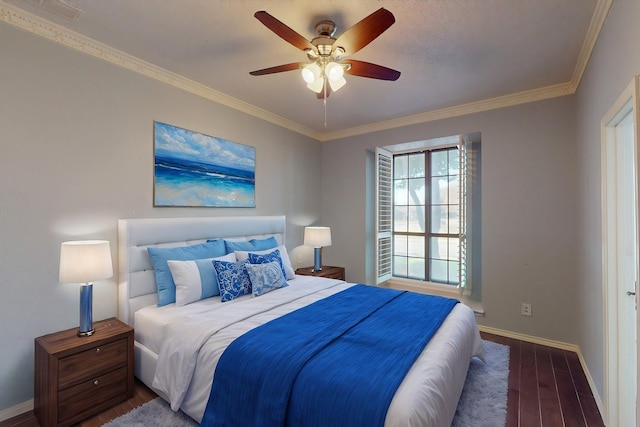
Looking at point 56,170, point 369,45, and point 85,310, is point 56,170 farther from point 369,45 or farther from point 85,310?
point 369,45

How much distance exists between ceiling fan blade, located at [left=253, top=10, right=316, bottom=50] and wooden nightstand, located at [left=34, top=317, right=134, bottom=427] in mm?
2231

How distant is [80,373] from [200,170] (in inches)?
74.3

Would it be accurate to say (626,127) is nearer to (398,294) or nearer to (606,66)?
(606,66)

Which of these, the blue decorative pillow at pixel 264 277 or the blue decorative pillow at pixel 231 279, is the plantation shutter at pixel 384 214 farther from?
the blue decorative pillow at pixel 231 279

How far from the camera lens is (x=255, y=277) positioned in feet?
8.86

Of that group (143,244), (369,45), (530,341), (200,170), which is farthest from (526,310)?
(143,244)

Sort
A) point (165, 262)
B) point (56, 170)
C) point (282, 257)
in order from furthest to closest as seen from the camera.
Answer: point (282, 257)
point (165, 262)
point (56, 170)

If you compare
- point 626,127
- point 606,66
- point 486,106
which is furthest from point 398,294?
point 486,106

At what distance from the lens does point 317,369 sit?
145 cm

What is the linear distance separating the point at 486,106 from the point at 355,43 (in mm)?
2355

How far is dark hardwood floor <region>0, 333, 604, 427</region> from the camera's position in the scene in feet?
6.45

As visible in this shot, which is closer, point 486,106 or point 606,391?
point 606,391

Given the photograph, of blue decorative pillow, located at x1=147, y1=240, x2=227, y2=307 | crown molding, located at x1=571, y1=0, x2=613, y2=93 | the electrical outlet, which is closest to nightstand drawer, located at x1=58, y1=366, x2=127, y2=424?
blue decorative pillow, located at x1=147, y1=240, x2=227, y2=307

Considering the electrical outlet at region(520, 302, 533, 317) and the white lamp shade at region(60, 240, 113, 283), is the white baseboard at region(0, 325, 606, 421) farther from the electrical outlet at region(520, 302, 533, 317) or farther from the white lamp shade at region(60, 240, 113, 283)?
the white lamp shade at region(60, 240, 113, 283)
